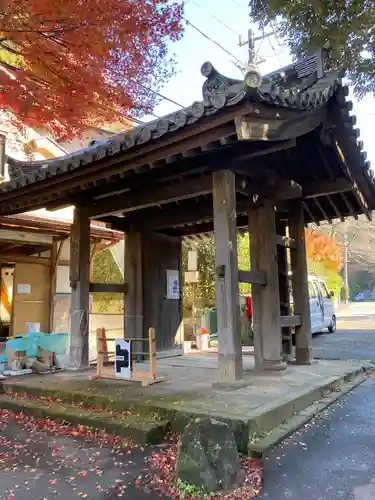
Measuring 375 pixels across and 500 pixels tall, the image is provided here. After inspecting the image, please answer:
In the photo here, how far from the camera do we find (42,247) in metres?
9.60

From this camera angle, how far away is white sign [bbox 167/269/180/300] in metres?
8.55

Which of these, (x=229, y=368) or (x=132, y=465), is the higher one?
(x=229, y=368)

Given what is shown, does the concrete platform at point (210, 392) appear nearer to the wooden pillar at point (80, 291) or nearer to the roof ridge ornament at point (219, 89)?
the wooden pillar at point (80, 291)

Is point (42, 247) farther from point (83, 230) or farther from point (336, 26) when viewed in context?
point (336, 26)

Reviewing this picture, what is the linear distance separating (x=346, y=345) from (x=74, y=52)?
9.78 m

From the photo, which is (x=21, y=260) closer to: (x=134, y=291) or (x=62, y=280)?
(x=62, y=280)

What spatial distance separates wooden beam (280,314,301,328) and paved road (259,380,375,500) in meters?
1.79

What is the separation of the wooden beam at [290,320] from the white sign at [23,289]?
5.99 meters

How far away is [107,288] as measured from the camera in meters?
7.34

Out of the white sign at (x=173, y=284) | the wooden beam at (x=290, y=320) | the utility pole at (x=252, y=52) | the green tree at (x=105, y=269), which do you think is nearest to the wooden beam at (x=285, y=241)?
the wooden beam at (x=290, y=320)

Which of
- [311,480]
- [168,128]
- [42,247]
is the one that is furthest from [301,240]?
[42,247]

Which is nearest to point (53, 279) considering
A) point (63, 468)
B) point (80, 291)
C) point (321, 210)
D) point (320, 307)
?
point (80, 291)

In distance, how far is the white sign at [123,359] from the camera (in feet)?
17.9

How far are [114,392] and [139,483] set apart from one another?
1915 mm
